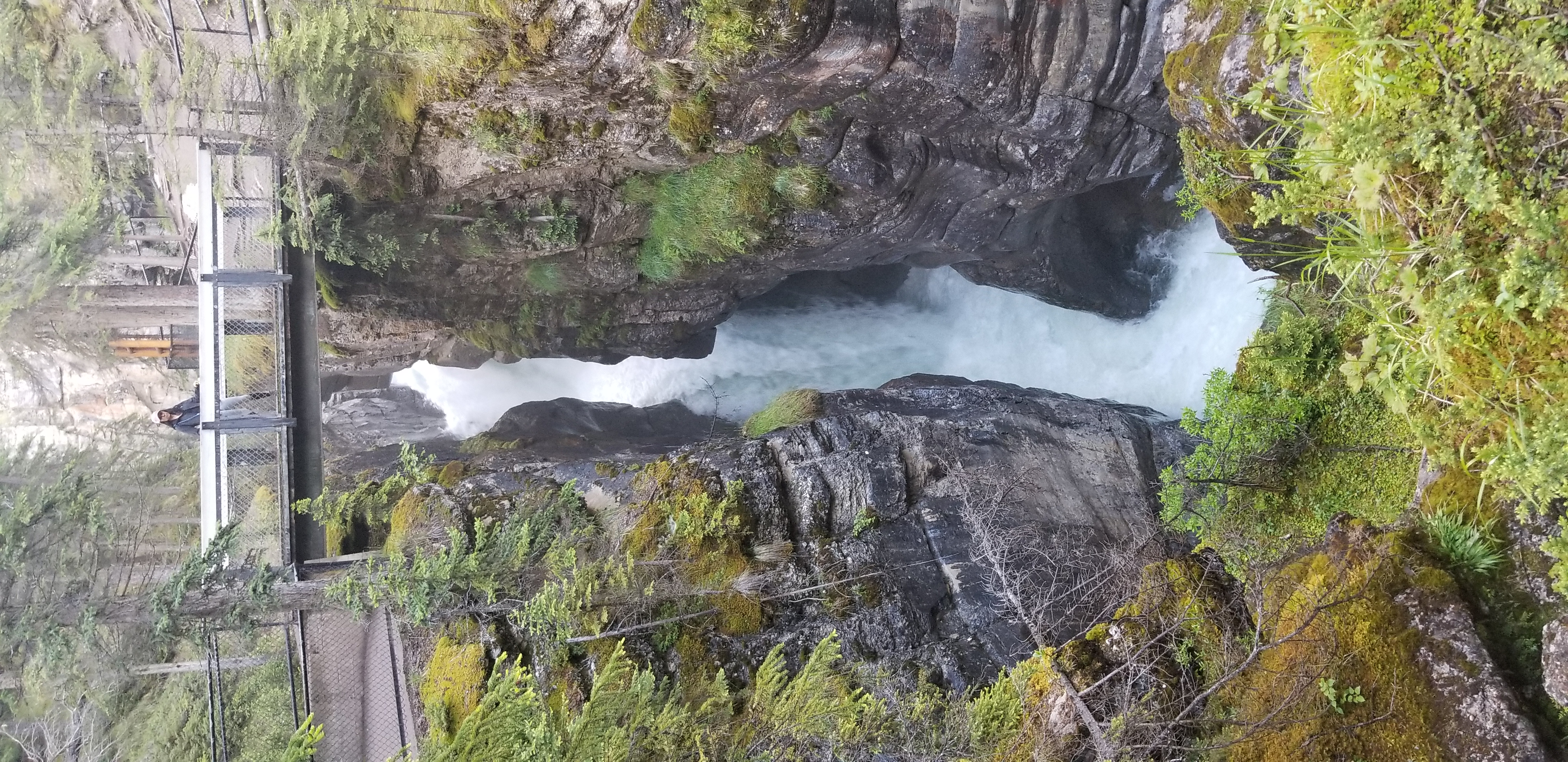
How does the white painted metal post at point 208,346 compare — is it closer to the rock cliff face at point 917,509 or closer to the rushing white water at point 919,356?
the rock cliff face at point 917,509

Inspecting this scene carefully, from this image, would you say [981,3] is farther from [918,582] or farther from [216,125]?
[216,125]

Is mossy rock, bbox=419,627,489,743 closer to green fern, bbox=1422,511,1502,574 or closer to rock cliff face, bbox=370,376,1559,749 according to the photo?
rock cliff face, bbox=370,376,1559,749

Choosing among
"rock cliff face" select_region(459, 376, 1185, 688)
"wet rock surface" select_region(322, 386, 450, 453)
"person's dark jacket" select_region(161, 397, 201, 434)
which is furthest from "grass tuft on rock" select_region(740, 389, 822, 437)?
"wet rock surface" select_region(322, 386, 450, 453)

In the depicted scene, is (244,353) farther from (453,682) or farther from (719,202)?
(719,202)

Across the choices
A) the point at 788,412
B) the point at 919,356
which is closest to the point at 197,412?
the point at 788,412

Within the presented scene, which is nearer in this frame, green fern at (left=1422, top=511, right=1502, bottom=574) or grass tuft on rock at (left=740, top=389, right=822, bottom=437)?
green fern at (left=1422, top=511, right=1502, bottom=574)

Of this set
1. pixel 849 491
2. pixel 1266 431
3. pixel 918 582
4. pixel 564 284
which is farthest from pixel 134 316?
pixel 1266 431
